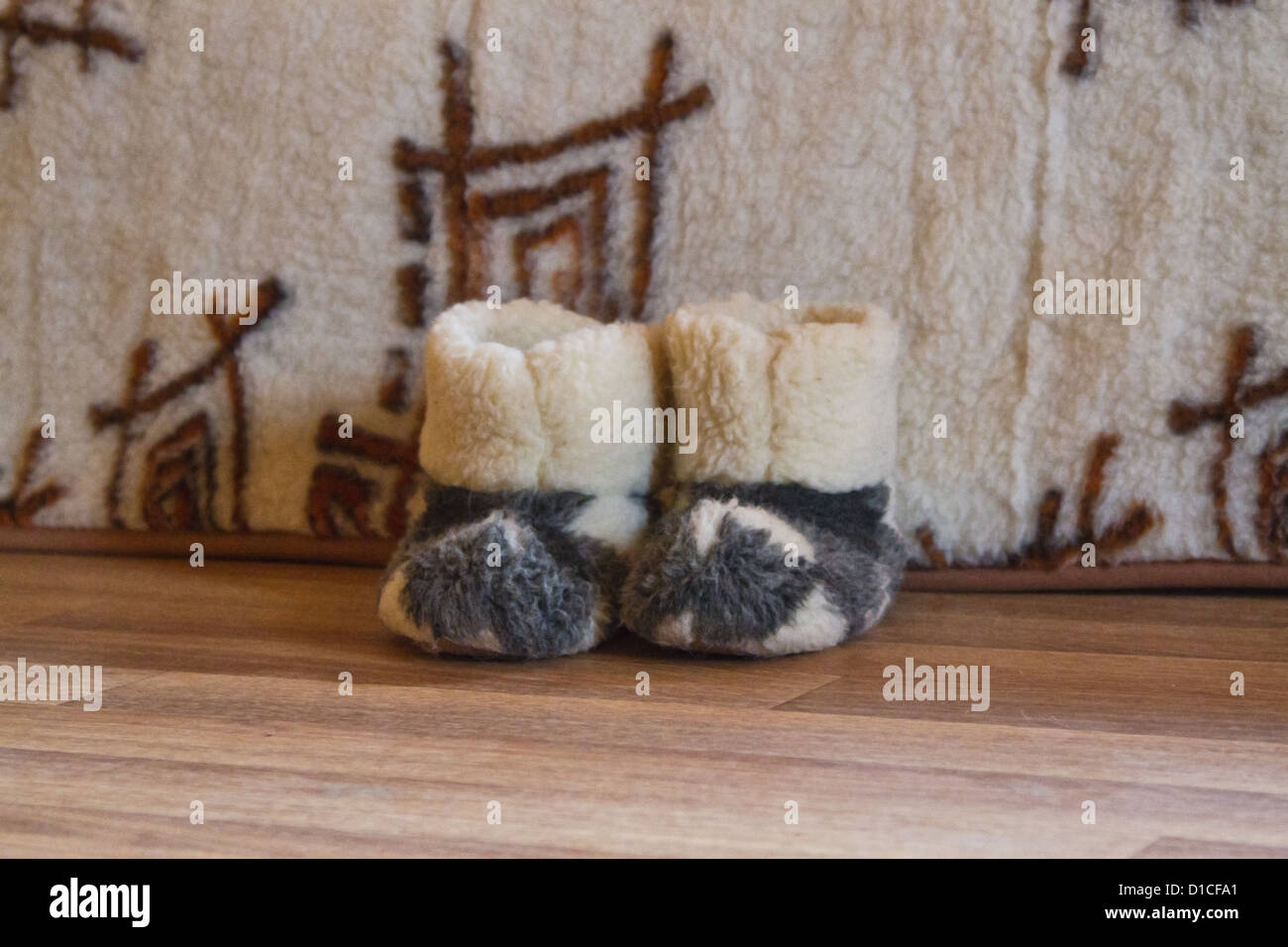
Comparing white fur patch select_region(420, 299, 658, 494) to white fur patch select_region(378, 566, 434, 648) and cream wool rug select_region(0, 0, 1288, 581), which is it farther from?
cream wool rug select_region(0, 0, 1288, 581)

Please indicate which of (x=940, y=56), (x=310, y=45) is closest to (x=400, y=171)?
(x=310, y=45)

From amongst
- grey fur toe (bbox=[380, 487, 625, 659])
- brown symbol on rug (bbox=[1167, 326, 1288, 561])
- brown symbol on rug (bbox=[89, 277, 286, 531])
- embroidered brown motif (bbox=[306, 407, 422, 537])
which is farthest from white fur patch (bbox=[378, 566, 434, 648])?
brown symbol on rug (bbox=[1167, 326, 1288, 561])

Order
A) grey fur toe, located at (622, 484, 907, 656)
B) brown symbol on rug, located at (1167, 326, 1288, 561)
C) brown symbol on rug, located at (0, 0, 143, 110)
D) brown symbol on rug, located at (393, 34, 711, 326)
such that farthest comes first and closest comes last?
brown symbol on rug, located at (0, 0, 143, 110) < brown symbol on rug, located at (393, 34, 711, 326) < brown symbol on rug, located at (1167, 326, 1288, 561) < grey fur toe, located at (622, 484, 907, 656)

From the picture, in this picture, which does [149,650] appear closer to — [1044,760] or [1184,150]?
[1044,760]

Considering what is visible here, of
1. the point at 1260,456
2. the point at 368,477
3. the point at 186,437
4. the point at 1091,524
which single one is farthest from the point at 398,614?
the point at 1260,456

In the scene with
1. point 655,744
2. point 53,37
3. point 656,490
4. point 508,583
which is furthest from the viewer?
point 53,37

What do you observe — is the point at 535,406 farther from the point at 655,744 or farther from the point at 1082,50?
the point at 1082,50

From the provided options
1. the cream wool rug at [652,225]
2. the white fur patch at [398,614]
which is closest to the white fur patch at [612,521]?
the white fur patch at [398,614]
